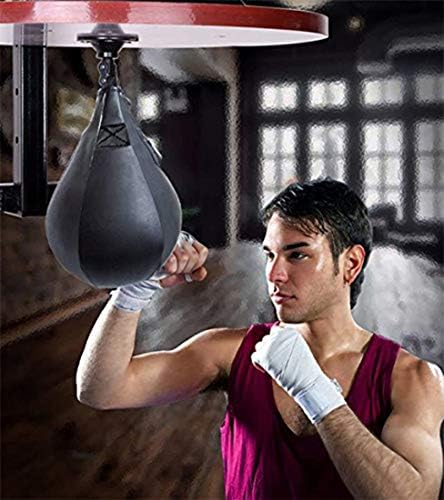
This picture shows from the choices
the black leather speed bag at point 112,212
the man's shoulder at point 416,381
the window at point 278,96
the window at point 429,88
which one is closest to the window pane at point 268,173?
the window at point 278,96

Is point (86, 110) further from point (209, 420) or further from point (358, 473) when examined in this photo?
point (358, 473)

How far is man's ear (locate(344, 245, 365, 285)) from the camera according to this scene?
2.23m

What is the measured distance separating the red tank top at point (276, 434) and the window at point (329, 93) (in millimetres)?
470

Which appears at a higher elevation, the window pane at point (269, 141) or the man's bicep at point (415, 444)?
the window pane at point (269, 141)

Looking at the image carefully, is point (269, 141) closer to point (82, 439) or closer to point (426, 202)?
point (426, 202)

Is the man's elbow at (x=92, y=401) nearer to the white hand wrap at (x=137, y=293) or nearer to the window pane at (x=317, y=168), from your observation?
the white hand wrap at (x=137, y=293)

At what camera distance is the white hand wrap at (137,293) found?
2.08 m

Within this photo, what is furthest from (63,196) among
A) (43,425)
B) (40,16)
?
(43,425)

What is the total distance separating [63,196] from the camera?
1276mm

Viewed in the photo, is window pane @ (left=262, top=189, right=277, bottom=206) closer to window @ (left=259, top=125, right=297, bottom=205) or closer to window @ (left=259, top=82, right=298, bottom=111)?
window @ (left=259, top=125, right=297, bottom=205)

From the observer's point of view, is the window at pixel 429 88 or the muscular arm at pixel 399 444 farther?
the window at pixel 429 88

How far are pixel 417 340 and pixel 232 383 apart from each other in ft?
1.28

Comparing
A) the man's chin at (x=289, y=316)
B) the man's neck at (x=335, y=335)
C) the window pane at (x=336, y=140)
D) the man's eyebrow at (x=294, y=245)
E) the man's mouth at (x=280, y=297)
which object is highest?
the window pane at (x=336, y=140)

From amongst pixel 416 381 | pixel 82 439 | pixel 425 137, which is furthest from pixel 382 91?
pixel 82 439
